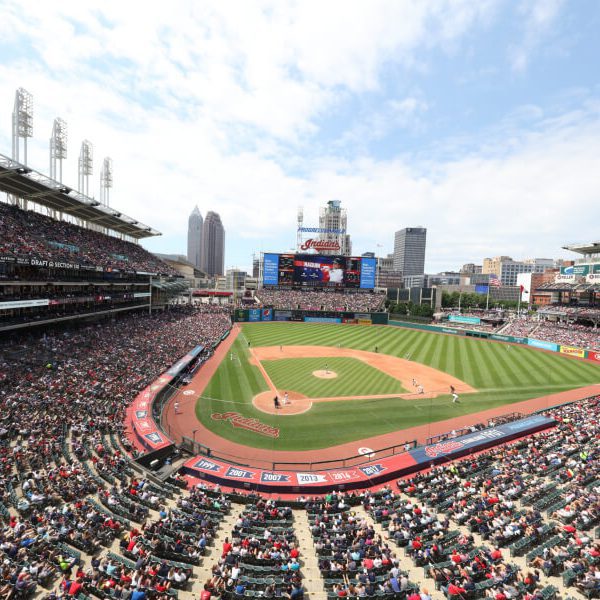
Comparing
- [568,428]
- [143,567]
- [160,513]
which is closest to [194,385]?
[160,513]

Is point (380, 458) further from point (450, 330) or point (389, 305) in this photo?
point (389, 305)

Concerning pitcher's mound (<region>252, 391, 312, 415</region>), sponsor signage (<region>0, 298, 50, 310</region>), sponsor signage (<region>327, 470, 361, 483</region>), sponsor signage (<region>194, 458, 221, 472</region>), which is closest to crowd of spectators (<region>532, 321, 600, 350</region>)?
pitcher's mound (<region>252, 391, 312, 415</region>)

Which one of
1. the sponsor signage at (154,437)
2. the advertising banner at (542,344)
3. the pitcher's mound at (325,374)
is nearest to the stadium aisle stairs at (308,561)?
the sponsor signage at (154,437)

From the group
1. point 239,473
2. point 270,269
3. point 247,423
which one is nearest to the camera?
point 239,473

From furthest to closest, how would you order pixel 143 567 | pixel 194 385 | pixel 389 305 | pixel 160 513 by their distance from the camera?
pixel 389 305 → pixel 194 385 → pixel 160 513 → pixel 143 567

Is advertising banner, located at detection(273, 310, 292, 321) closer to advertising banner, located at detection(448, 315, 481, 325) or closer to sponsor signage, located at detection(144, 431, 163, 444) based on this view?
advertising banner, located at detection(448, 315, 481, 325)

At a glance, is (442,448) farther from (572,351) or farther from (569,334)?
(569,334)

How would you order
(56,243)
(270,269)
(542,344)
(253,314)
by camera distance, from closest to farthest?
(56,243) < (542,344) < (253,314) < (270,269)

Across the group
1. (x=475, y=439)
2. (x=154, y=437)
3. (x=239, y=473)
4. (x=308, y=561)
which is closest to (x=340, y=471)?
(x=239, y=473)
